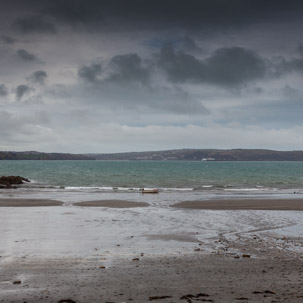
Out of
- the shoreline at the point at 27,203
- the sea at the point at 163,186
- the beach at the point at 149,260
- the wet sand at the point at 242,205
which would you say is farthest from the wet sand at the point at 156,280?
the sea at the point at 163,186

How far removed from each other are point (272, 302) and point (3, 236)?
1244 centimetres

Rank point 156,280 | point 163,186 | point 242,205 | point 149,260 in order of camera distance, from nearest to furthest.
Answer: point 156,280 < point 149,260 < point 242,205 < point 163,186

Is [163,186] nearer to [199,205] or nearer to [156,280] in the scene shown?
[199,205]

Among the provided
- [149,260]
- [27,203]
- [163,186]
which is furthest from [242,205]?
[163,186]

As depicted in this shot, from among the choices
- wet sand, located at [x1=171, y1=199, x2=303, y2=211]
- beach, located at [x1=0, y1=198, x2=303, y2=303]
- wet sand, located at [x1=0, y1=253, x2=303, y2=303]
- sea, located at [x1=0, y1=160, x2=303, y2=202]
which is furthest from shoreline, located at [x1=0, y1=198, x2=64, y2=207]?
wet sand, located at [x1=0, y1=253, x2=303, y2=303]

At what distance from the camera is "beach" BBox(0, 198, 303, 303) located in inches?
346

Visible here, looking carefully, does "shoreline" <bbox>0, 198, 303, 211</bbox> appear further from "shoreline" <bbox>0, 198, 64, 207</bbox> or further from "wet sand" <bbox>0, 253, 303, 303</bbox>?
"wet sand" <bbox>0, 253, 303, 303</bbox>

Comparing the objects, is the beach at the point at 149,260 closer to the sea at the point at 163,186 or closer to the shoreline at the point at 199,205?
the shoreline at the point at 199,205

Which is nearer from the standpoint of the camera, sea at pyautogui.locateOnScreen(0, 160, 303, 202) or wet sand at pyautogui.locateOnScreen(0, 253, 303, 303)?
wet sand at pyautogui.locateOnScreen(0, 253, 303, 303)

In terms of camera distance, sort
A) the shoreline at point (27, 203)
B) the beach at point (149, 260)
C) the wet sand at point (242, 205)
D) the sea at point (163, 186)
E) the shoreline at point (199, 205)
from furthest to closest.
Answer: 1. the sea at point (163, 186)
2. the shoreline at point (27, 203)
3. the shoreline at point (199, 205)
4. the wet sand at point (242, 205)
5. the beach at point (149, 260)

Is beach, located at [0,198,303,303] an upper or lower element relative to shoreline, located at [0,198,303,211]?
upper

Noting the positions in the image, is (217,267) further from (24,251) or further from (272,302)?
(24,251)

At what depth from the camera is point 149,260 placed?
12.3 m

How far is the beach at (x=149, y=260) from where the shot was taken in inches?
346
